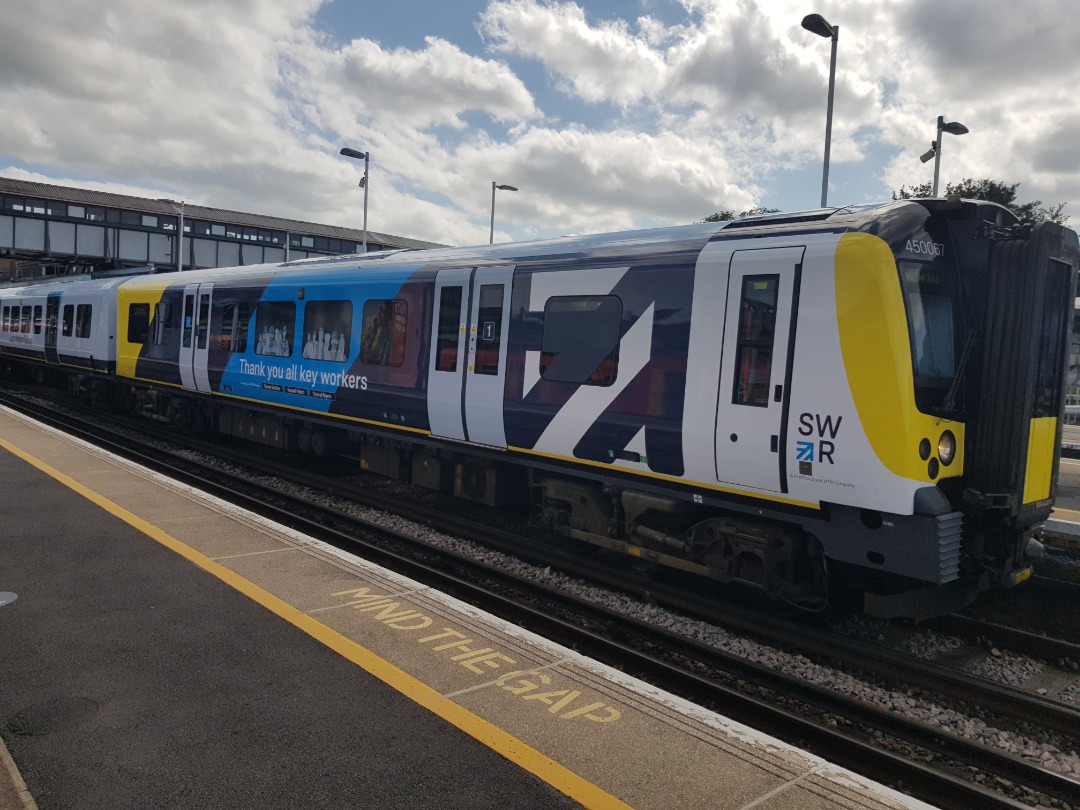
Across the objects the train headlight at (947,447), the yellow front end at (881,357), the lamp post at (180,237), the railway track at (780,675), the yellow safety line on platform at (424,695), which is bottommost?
the railway track at (780,675)

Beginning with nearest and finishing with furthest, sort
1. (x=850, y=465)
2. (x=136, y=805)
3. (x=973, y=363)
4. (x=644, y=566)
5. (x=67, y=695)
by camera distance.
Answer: (x=136, y=805)
(x=67, y=695)
(x=850, y=465)
(x=973, y=363)
(x=644, y=566)

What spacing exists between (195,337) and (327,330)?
184 inches

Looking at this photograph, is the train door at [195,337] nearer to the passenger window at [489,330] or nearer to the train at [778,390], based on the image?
the train at [778,390]

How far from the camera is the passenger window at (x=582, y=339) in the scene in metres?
7.35

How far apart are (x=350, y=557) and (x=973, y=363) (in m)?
5.51

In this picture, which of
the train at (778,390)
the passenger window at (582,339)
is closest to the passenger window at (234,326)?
the train at (778,390)

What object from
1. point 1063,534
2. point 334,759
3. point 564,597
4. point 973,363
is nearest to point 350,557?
point 564,597

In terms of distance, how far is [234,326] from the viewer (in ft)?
43.2

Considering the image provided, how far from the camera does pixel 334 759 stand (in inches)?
153

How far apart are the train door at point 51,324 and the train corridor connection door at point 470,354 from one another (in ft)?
54.1

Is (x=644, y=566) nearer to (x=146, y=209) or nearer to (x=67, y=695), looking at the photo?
(x=67, y=695)

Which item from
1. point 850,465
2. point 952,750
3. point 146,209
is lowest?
point 952,750

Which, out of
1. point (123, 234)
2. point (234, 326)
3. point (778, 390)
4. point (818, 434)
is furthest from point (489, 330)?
point (123, 234)

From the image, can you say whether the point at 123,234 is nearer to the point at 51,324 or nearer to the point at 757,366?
the point at 51,324
